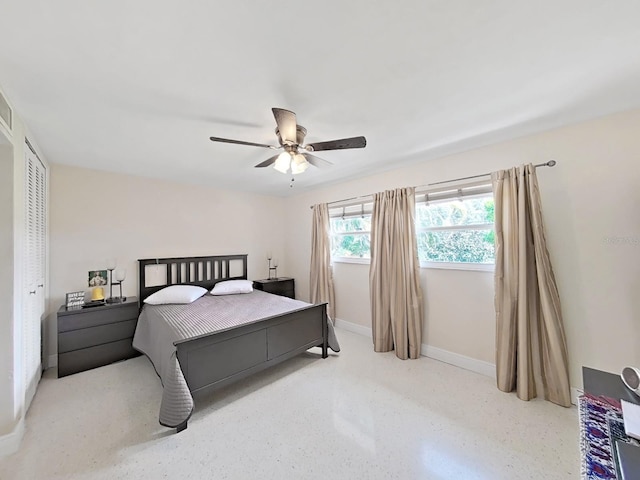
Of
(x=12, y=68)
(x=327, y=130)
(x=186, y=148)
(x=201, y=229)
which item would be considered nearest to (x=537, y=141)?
(x=327, y=130)

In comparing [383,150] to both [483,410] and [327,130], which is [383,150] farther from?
[483,410]

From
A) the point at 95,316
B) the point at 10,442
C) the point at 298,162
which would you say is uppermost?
the point at 298,162

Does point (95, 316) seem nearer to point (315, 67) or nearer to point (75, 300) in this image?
point (75, 300)

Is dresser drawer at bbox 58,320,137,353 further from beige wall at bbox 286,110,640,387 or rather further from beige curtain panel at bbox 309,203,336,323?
beige wall at bbox 286,110,640,387

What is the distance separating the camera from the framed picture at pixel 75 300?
9.12 ft

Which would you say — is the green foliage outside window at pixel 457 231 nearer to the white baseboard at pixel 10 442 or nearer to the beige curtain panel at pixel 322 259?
the beige curtain panel at pixel 322 259

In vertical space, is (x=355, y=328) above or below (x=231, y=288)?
below

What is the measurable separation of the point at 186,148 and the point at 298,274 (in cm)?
297

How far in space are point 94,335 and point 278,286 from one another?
2.48 m

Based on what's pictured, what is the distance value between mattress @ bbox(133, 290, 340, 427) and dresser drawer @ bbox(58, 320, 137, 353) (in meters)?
0.16

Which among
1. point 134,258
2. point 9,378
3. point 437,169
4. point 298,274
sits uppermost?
point 437,169

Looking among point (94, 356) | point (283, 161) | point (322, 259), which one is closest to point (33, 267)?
point (94, 356)

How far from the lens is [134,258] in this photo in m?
3.45

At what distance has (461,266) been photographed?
9.04ft
